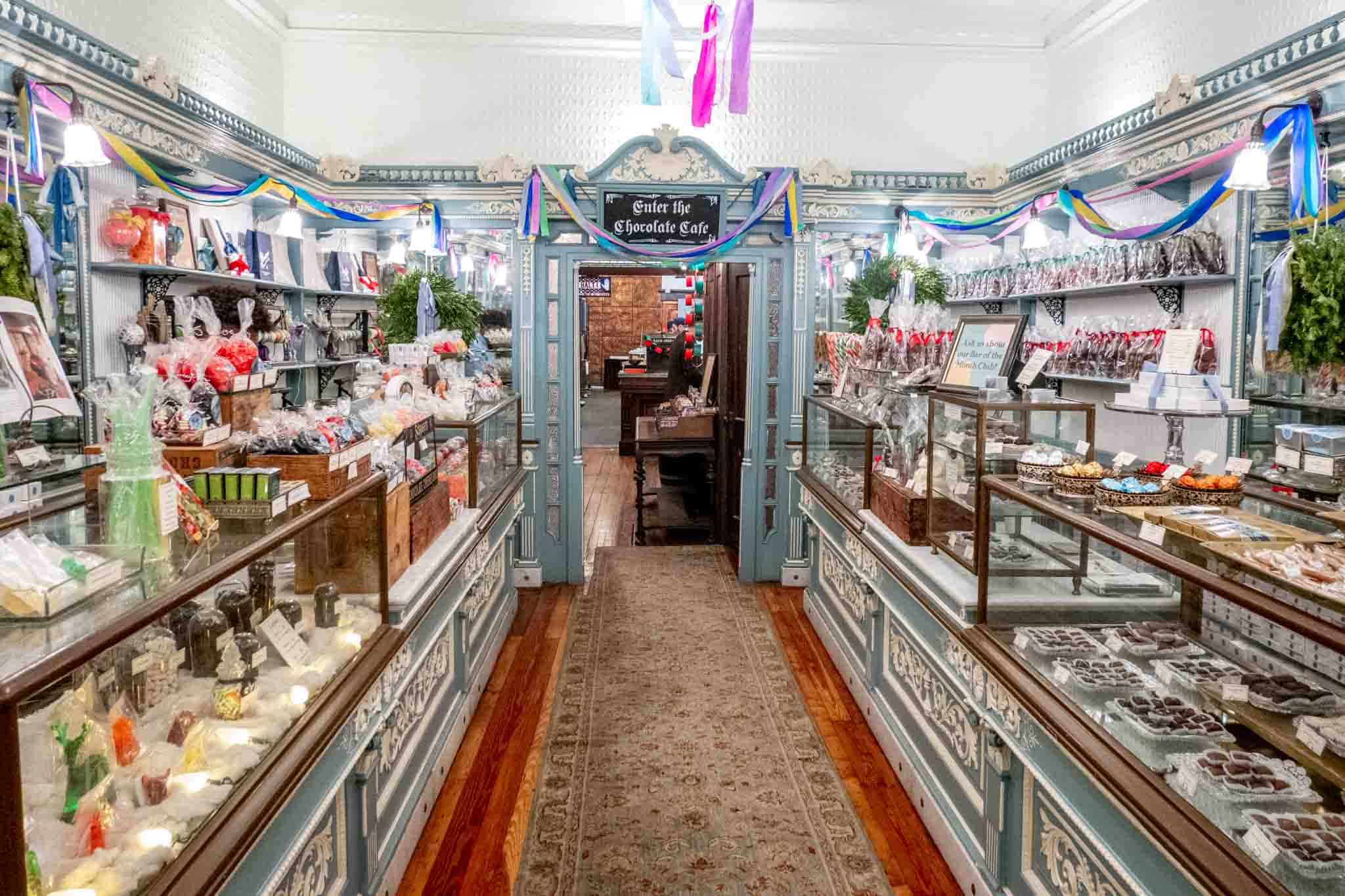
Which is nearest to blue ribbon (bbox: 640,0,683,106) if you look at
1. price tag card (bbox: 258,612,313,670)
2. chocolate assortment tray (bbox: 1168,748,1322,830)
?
price tag card (bbox: 258,612,313,670)

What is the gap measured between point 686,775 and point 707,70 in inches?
128

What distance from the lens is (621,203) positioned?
6066 mm

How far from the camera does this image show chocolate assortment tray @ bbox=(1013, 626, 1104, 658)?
2580mm

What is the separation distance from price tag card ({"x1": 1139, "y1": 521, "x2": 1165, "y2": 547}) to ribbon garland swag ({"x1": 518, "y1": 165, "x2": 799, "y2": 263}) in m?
4.13

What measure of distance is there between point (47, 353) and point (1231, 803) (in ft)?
9.56

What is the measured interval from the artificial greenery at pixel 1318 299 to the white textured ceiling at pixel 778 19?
3.40m

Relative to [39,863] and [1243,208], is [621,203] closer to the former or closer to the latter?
[1243,208]

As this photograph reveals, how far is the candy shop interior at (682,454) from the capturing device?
1974mm

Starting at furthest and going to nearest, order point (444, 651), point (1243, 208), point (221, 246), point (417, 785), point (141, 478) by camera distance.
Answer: point (221, 246)
point (1243, 208)
point (444, 651)
point (417, 785)
point (141, 478)

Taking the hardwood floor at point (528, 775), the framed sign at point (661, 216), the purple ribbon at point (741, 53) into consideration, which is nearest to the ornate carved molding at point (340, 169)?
the framed sign at point (661, 216)

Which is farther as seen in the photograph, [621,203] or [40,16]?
[621,203]

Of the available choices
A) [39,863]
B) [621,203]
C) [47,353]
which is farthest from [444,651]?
[621,203]

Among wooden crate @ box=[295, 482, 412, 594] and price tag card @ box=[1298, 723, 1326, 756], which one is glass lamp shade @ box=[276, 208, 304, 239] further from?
price tag card @ box=[1298, 723, 1326, 756]

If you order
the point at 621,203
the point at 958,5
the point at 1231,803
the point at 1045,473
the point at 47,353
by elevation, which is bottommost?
the point at 1231,803
